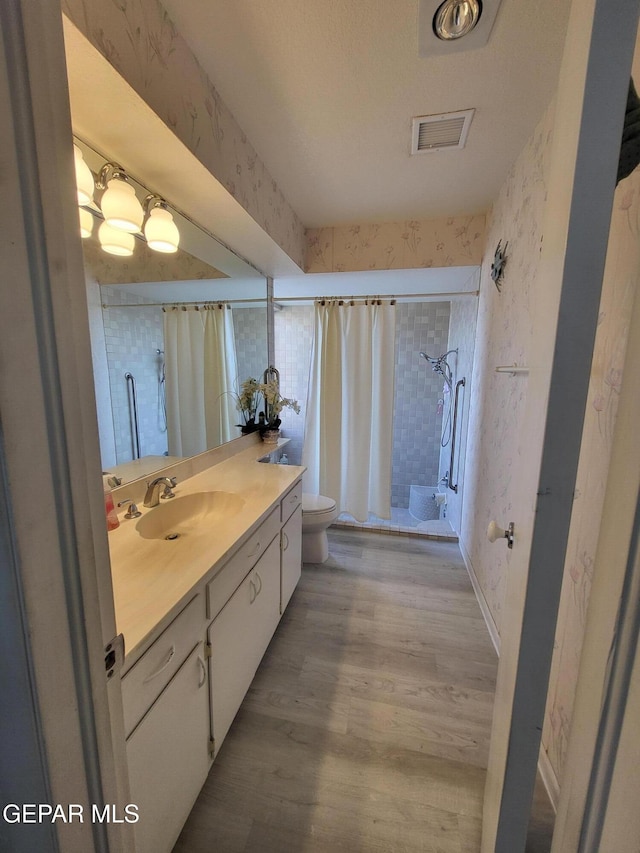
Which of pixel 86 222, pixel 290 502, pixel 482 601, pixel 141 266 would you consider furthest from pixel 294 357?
pixel 482 601

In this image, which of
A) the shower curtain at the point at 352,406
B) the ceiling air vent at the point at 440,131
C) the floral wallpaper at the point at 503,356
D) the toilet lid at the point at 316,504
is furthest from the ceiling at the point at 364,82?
the toilet lid at the point at 316,504

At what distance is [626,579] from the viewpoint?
1.40ft

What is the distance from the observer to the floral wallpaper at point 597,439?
829mm

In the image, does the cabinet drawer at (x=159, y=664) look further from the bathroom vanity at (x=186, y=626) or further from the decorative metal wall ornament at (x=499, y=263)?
the decorative metal wall ornament at (x=499, y=263)

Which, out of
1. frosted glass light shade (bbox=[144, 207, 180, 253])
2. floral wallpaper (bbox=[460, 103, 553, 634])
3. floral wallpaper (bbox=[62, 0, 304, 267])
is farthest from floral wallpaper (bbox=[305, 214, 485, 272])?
frosted glass light shade (bbox=[144, 207, 180, 253])

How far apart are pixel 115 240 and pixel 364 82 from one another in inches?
44.4

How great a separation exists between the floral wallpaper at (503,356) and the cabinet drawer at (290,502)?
3.35 ft

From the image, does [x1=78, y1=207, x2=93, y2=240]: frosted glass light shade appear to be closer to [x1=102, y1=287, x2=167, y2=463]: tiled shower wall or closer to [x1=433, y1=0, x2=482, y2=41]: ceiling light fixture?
[x1=102, y1=287, x2=167, y2=463]: tiled shower wall

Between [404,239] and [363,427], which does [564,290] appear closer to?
[404,239]

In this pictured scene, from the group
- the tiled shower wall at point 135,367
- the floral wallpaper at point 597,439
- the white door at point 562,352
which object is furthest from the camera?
the tiled shower wall at point 135,367

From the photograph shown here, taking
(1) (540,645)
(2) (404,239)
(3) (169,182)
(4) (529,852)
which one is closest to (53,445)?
(1) (540,645)

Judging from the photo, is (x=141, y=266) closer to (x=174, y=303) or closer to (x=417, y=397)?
(x=174, y=303)

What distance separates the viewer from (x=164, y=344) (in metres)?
1.59

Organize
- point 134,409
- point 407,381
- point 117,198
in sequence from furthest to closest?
1. point 407,381
2. point 134,409
3. point 117,198
